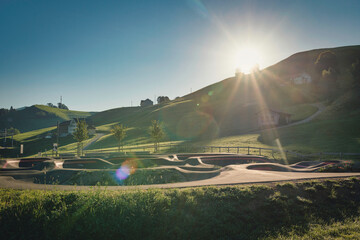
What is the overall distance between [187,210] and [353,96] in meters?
91.5

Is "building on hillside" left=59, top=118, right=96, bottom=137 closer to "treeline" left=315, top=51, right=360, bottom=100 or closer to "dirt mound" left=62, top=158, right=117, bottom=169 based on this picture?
"dirt mound" left=62, top=158, right=117, bottom=169

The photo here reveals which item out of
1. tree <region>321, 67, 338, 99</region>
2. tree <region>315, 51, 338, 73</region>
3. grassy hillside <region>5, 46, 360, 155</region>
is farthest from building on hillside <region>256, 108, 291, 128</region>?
tree <region>315, 51, 338, 73</region>

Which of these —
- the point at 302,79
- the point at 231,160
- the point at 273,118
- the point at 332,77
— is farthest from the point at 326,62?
the point at 231,160

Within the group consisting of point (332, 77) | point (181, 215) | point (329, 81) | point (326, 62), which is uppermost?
point (326, 62)

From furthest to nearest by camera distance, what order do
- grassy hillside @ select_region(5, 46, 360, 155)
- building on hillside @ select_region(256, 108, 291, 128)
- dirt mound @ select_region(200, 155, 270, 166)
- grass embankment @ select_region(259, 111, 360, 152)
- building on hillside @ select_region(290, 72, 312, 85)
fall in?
building on hillside @ select_region(290, 72, 312, 85)
building on hillside @ select_region(256, 108, 291, 128)
grassy hillside @ select_region(5, 46, 360, 155)
grass embankment @ select_region(259, 111, 360, 152)
dirt mound @ select_region(200, 155, 270, 166)

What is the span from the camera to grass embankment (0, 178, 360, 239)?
715cm

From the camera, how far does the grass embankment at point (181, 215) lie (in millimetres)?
7148

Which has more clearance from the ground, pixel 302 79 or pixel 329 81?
pixel 302 79

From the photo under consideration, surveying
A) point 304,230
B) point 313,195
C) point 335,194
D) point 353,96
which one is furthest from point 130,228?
point 353,96

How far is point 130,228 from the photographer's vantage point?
733 centimetres

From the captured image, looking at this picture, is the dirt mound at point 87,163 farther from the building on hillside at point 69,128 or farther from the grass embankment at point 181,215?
the building on hillside at point 69,128

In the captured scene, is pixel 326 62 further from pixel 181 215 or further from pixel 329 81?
pixel 181 215

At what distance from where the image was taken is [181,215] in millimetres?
8109

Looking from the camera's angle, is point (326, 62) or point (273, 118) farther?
point (326, 62)
